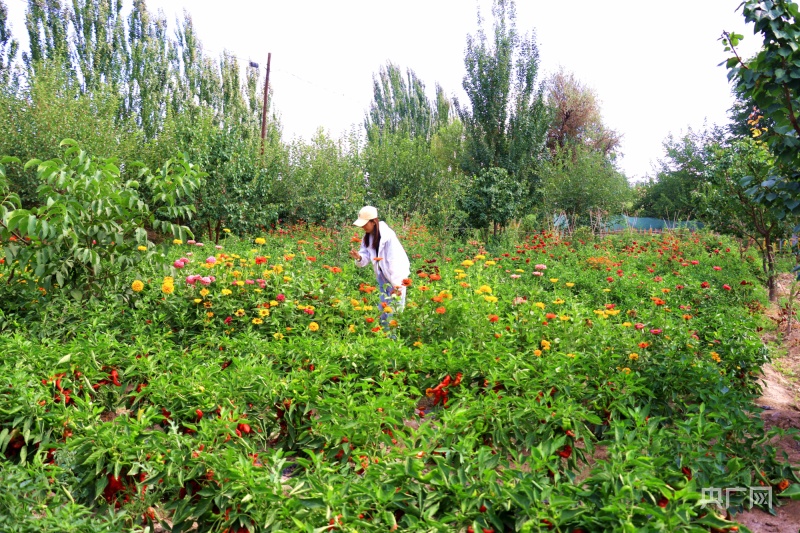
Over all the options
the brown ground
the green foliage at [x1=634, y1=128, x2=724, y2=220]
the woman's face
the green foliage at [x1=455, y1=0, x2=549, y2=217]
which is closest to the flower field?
the brown ground

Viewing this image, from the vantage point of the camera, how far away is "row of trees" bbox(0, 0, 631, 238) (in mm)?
12945

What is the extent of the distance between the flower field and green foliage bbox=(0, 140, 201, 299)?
20 centimetres

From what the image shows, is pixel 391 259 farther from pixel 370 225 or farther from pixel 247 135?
pixel 247 135

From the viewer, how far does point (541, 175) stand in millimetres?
15188

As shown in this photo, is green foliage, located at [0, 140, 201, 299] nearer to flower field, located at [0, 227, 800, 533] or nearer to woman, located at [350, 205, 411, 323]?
flower field, located at [0, 227, 800, 533]

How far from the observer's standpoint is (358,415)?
2.55 m

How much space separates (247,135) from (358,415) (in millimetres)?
19558

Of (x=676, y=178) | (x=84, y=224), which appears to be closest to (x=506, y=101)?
(x=84, y=224)

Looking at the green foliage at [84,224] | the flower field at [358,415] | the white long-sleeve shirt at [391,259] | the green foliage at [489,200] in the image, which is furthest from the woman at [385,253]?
the green foliage at [489,200]

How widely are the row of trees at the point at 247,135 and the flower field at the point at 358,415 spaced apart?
6561 mm

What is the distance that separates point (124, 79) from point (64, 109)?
4927 mm

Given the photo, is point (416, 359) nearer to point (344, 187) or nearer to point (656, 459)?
point (656, 459)

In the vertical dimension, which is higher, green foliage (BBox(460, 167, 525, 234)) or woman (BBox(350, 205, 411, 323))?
green foliage (BBox(460, 167, 525, 234))

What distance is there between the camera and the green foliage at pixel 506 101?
1480 cm
